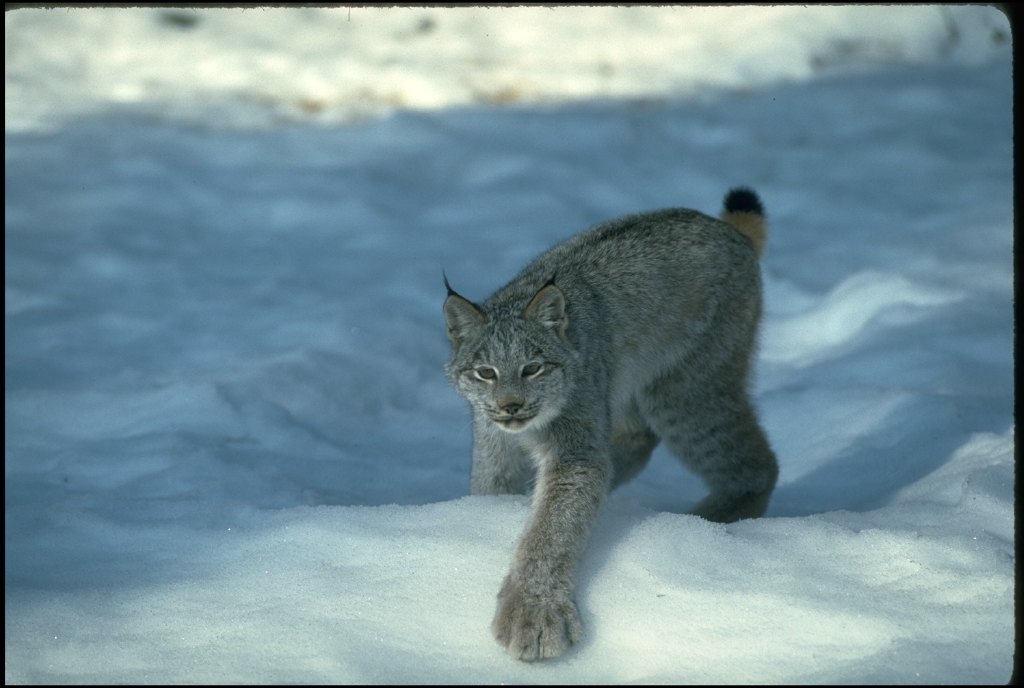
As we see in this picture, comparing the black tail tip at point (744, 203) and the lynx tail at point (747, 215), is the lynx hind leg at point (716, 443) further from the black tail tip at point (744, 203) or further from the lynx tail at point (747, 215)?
the black tail tip at point (744, 203)

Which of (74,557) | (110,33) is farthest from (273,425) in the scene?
(110,33)

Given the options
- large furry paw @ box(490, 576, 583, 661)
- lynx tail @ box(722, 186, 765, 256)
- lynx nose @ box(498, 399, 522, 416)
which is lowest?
large furry paw @ box(490, 576, 583, 661)

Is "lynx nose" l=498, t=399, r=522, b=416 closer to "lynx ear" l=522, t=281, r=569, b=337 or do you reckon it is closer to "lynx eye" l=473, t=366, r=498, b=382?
"lynx eye" l=473, t=366, r=498, b=382

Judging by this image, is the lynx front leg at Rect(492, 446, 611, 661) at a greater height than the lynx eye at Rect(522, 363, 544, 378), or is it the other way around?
the lynx eye at Rect(522, 363, 544, 378)

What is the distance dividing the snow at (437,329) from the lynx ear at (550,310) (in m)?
0.61

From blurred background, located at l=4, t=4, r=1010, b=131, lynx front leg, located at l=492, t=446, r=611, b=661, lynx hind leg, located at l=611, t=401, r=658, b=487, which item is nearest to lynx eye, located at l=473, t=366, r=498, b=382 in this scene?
lynx front leg, located at l=492, t=446, r=611, b=661

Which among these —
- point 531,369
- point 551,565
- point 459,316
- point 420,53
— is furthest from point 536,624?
point 420,53

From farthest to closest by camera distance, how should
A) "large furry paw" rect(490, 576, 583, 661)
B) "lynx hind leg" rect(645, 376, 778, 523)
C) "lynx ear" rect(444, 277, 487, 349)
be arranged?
"lynx hind leg" rect(645, 376, 778, 523) → "lynx ear" rect(444, 277, 487, 349) → "large furry paw" rect(490, 576, 583, 661)

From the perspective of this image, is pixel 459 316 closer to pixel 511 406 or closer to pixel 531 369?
pixel 531 369

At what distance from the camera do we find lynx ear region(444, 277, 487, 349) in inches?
153

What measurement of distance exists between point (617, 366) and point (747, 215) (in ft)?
3.83

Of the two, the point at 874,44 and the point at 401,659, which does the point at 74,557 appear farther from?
the point at 874,44

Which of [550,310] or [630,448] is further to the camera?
[630,448]

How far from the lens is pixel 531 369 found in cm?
378
